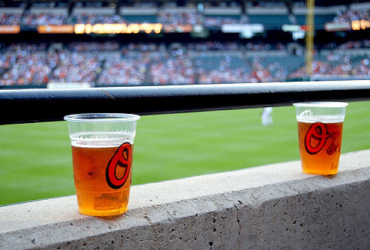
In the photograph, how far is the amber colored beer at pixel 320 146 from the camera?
4.58ft

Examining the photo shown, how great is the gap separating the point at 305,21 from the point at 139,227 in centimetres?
3035

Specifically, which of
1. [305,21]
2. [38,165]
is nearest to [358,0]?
[305,21]

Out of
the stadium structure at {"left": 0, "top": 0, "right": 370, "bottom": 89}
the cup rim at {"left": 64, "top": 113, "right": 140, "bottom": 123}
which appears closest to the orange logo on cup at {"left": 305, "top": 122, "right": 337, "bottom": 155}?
the cup rim at {"left": 64, "top": 113, "right": 140, "bottom": 123}

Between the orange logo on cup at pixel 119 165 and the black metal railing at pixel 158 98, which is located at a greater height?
the black metal railing at pixel 158 98

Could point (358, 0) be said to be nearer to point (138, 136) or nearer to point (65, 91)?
point (138, 136)

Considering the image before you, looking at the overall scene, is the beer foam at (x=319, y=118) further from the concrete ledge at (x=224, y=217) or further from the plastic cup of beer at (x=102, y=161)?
the plastic cup of beer at (x=102, y=161)

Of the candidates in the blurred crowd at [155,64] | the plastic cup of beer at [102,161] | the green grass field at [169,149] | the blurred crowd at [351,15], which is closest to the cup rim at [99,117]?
the plastic cup of beer at [102,161]

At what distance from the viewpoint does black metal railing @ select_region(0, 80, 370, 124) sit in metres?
0.90

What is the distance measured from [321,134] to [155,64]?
84.9ft

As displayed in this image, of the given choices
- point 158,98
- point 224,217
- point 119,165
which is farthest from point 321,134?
point 119,165

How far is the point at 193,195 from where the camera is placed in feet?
3.93

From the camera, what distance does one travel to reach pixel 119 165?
3.17 feet

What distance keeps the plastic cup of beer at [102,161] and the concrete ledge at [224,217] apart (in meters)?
0.04

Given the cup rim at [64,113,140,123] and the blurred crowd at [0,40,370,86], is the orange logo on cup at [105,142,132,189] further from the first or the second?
the blurred crowd at [0,40,370,86]
